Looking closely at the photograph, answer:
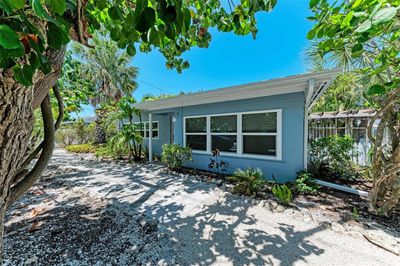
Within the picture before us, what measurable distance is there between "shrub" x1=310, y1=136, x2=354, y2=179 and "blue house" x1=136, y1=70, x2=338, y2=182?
4.74 ft

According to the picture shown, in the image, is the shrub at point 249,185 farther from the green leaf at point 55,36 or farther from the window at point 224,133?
the green leaf at point 55,36

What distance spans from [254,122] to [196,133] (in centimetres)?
264

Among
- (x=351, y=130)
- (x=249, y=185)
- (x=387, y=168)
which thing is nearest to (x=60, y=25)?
(x=249, y=185)

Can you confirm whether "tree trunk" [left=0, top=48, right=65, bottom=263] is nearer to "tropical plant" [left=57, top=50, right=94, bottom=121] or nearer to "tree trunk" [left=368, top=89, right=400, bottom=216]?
"tropical plant" [left=57, top=50, right=94, bottom=121]

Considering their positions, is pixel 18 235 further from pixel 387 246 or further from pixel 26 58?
pixel 387 246

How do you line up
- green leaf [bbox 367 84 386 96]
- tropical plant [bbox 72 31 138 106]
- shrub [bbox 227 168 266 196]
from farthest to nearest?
tropical plant [bbox 72 31 138 106] < shrub [bbox 227 168 266 196] < green leaf [bbox 367 84 386 96]

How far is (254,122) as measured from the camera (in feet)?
20.7

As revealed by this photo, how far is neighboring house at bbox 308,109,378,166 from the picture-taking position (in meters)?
7.14

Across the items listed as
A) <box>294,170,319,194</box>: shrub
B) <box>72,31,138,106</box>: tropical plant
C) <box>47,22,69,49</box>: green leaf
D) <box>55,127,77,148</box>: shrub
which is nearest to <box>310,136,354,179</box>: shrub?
<box>294,170,319,194</box>: shrub

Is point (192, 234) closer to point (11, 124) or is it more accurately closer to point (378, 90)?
point (11, 124)

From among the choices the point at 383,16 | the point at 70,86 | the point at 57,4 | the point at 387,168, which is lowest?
the point at 387,168

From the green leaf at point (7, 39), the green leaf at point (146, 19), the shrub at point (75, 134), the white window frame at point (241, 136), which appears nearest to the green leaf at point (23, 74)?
the green leaf at point (7, 39)

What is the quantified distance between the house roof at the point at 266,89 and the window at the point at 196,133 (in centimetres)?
76

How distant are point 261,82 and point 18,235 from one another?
237 inches
